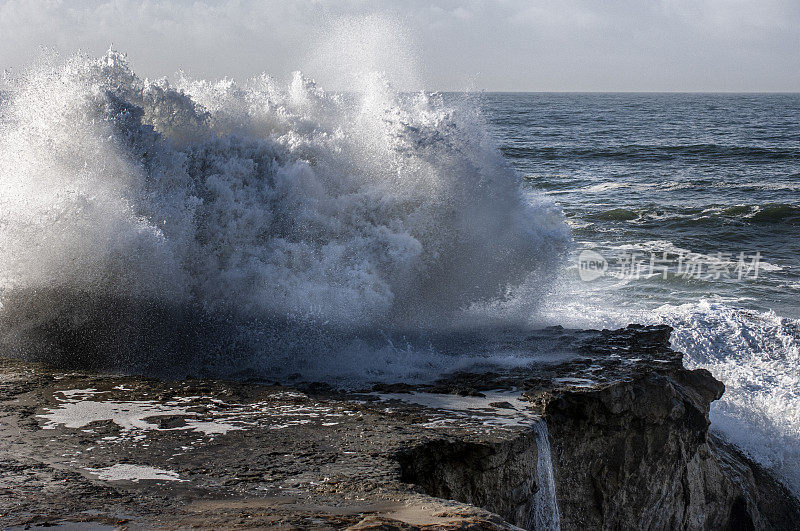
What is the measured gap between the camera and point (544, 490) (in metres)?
4.71

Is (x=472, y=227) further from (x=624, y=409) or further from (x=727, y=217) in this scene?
(x=727, y=217)

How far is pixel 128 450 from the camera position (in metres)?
4.17

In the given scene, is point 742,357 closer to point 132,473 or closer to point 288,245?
point 288,245

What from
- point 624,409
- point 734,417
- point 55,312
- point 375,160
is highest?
point 375,160

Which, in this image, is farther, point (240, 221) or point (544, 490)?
point (240, 221)

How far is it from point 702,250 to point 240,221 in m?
10.9

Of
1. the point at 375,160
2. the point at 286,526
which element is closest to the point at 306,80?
the point at 375,160

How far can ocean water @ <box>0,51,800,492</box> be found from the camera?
Result: 5977mm

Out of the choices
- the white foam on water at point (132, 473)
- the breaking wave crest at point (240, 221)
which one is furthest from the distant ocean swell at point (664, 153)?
the white foam on water at point (132, 473)

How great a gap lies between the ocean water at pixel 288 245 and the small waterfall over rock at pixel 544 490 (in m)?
1.33

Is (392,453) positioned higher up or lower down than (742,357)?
higher up

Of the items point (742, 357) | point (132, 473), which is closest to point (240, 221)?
point (132, 473)

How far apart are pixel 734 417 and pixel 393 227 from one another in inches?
147

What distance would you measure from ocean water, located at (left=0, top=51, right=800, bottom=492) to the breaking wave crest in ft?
0.06
